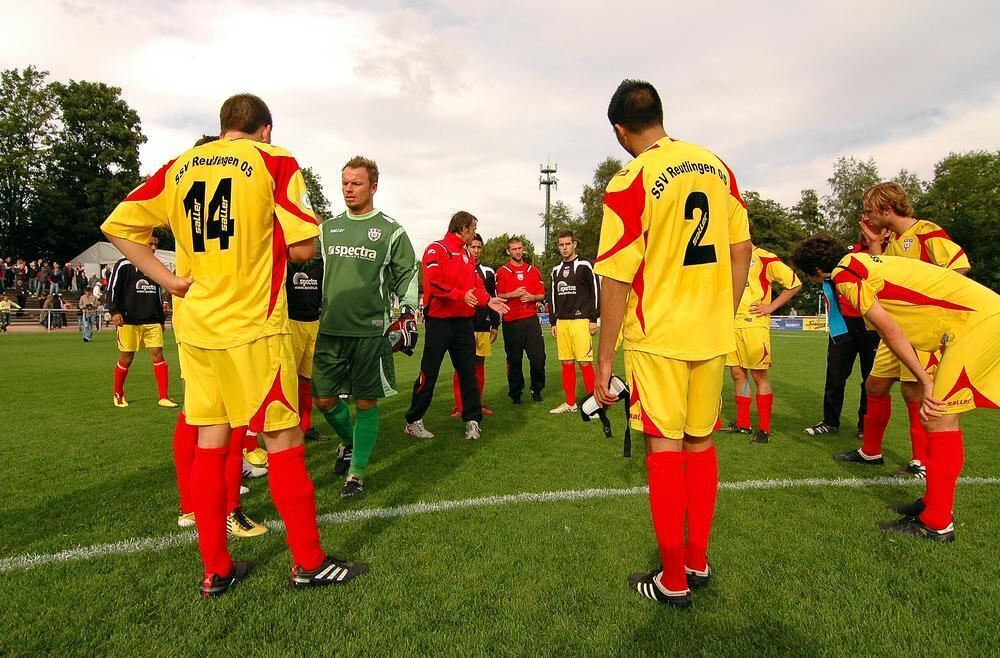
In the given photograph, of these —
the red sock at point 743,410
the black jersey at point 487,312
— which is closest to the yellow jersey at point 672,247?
the red sock at point 743,410

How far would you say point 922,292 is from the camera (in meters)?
Answer: 3.39

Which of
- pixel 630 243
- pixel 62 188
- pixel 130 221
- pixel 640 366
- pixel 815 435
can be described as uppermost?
pixel 62 188

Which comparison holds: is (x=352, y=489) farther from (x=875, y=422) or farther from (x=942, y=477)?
Answer: (x=875, y=422)

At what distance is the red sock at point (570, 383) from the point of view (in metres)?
7.62

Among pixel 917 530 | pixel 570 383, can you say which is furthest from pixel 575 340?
pixel 917 530

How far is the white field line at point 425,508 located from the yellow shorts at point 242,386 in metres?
1.07

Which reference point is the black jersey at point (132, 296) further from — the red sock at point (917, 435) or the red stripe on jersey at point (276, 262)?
the red sock at point (917, 435)

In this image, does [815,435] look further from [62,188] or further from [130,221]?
[62,188]

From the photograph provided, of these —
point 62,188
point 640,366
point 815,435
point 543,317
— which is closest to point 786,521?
point 640,366

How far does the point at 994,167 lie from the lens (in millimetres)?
44844

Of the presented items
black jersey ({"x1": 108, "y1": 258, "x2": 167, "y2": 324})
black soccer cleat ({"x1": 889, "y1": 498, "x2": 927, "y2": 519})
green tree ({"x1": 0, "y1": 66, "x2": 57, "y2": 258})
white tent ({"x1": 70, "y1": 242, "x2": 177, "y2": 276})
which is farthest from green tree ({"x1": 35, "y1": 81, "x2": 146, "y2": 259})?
black soccer cleat ({"x1": 889, "y1": 498, "x2": 927, "y2": 519})

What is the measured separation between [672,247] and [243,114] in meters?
2.12

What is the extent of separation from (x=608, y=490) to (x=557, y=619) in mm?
1793

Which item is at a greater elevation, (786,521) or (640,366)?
(640,366)
